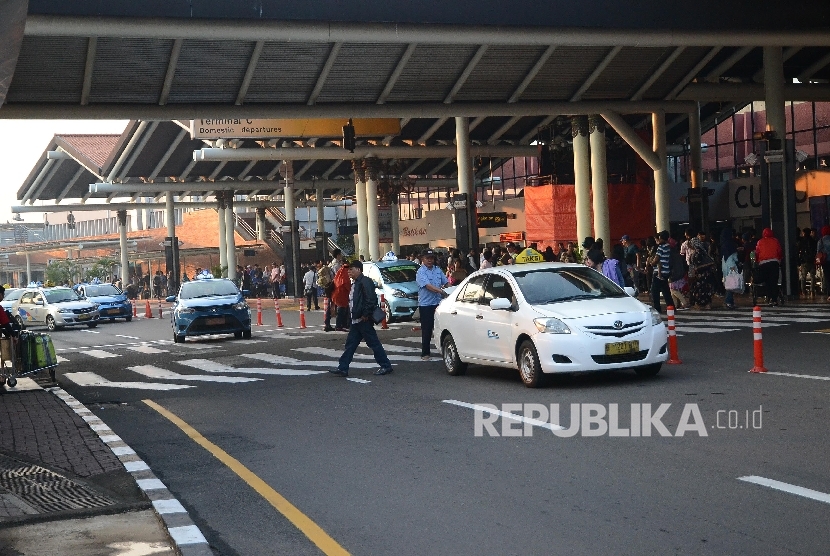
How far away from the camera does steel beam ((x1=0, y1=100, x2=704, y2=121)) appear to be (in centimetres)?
2719

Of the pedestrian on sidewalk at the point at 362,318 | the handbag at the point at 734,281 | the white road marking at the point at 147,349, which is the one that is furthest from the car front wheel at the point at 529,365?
the white road marking at the point at 147,349

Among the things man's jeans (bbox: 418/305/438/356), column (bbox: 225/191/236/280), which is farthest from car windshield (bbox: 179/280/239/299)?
column (bbox: 225/191/236/280)

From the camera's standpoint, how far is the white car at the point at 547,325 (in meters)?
14.2

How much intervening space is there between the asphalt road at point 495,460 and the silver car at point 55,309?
25.2 m

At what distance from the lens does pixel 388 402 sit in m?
14.3

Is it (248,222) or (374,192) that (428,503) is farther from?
(248,222)

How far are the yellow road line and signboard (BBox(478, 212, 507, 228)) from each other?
34.9 metres

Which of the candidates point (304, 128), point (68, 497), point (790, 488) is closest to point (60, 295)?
point (304, 128)

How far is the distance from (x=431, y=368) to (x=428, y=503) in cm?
1012

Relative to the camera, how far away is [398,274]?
109 ft

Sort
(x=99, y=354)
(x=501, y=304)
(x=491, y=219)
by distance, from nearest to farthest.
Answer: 1. (x=501, y=304)
2. (x=99, y=354)
3. (x=491, y=219)

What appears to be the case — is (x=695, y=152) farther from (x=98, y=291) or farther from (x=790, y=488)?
(x=790, y=488)

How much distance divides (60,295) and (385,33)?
83.1 ft

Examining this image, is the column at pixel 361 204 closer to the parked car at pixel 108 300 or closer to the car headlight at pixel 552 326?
the parked car at pixel 108 300
